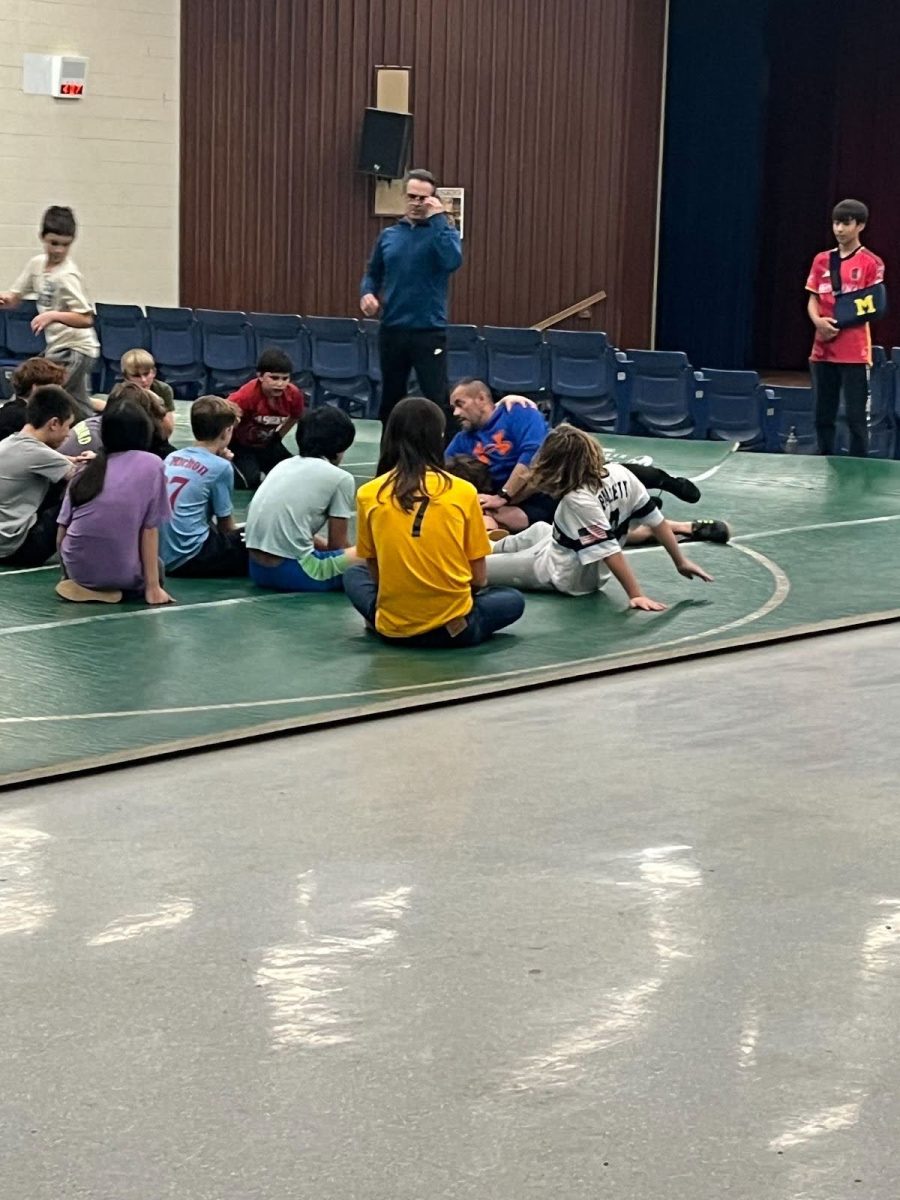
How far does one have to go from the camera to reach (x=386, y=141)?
1802cm

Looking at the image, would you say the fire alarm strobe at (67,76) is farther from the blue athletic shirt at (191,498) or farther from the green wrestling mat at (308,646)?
the blue athletic shirt at (191,498)

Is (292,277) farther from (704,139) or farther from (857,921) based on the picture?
(857,921)

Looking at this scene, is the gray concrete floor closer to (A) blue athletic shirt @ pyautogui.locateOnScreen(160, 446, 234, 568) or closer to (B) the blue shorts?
(B) the blue shorts

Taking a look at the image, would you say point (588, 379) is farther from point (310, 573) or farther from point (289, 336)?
point (310, 573)

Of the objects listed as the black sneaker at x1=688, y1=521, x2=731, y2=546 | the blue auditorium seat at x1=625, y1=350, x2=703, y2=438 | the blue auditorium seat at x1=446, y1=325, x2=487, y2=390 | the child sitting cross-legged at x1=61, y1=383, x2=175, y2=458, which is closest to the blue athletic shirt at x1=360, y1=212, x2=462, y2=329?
the child sitting cross-legged at x1=61, y1=383, x2=175, y2=458

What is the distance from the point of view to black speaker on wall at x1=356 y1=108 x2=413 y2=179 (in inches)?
706

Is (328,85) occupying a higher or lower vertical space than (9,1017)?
higher

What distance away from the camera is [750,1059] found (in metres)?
3.38

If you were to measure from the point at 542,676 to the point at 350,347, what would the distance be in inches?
336

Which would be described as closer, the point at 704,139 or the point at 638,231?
the point at 638,231

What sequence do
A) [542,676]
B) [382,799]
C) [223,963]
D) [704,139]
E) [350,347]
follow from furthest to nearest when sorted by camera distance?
[704,139] < [350,347] < [542,676] < [382,799] < [223,963]

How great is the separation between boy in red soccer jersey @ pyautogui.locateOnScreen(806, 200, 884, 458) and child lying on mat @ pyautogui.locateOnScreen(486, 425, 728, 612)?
3.81 meters

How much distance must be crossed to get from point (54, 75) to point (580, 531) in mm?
11169

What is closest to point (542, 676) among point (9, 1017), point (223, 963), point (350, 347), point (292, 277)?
point (223, 963)
